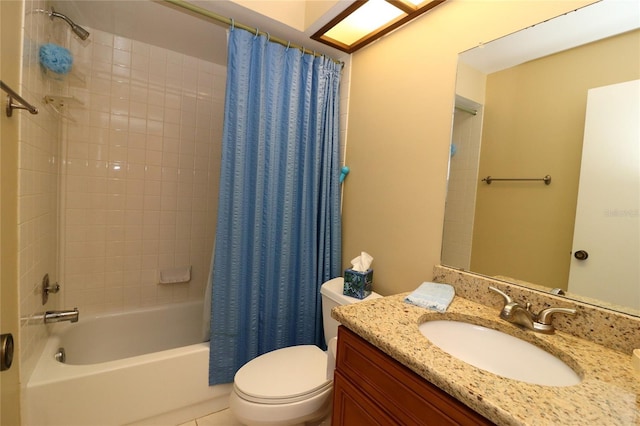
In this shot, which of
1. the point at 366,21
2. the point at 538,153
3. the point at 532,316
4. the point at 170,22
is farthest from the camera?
the point at 170,22

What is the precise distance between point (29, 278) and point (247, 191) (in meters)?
0.97

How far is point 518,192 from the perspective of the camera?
102cm

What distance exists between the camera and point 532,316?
858 millimetres

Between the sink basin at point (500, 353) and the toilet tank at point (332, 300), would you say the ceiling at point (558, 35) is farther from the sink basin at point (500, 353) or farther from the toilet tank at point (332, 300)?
the toilet tank at point (332, 300)

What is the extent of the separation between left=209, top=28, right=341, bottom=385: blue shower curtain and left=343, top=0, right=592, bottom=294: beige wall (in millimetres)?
180

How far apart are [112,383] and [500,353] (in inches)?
64.0

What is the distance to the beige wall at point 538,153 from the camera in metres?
0.86

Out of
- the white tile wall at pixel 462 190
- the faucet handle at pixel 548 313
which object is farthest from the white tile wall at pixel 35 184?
the faucet handle at pixel 548 313

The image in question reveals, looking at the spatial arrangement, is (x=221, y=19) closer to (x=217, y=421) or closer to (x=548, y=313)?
(x=548, y=313)

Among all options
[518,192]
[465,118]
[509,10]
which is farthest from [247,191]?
[509,10]

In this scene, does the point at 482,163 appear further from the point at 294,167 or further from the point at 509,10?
the point at 294,167

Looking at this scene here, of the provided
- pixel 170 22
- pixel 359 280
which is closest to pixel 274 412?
pixel 359 280

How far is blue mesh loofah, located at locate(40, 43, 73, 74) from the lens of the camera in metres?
1.24

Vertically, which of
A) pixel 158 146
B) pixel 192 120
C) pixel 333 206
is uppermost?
pixel 192 120
